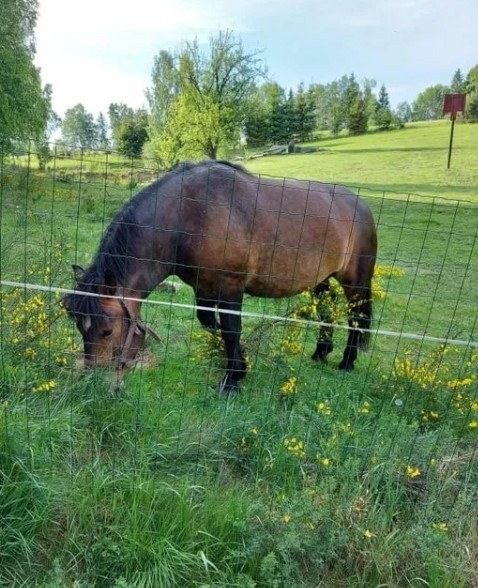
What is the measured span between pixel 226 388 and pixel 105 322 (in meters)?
1.11

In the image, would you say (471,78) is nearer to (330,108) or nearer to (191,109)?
(330,108)

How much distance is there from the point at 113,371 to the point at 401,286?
6294mm

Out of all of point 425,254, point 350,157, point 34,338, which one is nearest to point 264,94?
point 350,157

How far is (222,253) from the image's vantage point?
3848 millimetres

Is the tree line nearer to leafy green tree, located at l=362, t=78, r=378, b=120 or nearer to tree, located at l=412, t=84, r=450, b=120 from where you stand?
leafy green tree, located at l=362, t=78, r=378, b=120

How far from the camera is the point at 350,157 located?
106 feet

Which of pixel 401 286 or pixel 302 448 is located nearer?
pixel 302 448

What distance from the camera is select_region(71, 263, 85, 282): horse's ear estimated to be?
3355 millimetres

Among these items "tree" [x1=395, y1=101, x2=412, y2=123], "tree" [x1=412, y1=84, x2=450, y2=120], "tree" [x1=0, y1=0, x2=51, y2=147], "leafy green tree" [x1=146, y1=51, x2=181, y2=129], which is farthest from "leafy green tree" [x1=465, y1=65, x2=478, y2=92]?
"tree" [x1=0, y1=0, x2=51, y2=147]

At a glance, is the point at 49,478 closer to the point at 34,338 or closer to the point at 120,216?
the point at 34,338

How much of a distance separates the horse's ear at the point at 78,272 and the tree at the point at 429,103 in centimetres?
8561

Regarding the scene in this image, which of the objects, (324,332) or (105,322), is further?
(324,332)

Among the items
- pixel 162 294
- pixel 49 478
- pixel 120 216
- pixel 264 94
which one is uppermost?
pixel 264 94

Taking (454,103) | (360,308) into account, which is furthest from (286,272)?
(454,103)
